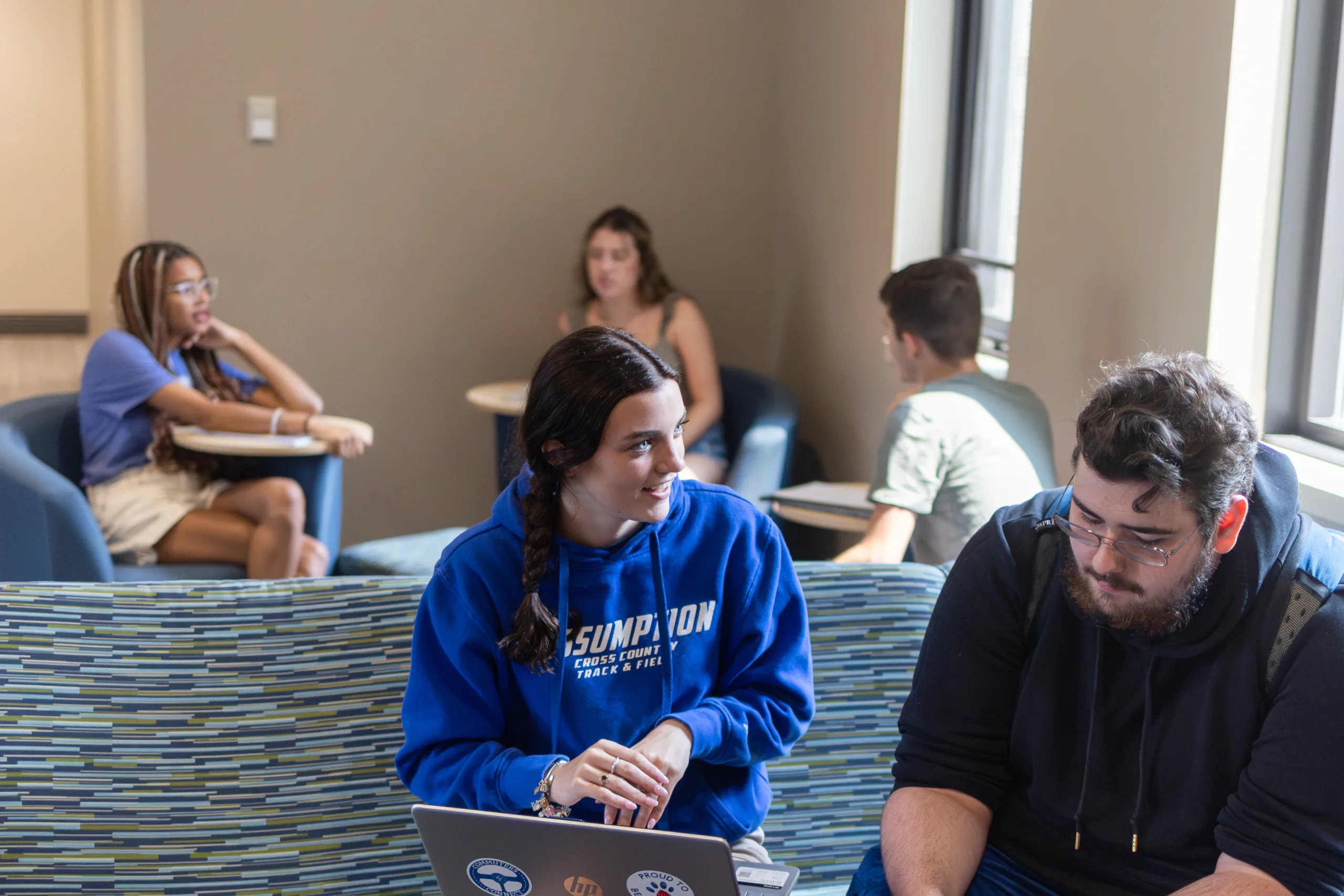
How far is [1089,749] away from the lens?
154 centimetres

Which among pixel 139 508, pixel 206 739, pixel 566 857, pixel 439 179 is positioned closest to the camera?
pixel 566 857

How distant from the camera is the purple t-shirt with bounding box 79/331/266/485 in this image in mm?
3396

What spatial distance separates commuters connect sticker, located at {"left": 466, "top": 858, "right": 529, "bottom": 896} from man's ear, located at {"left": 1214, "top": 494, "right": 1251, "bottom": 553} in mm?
838

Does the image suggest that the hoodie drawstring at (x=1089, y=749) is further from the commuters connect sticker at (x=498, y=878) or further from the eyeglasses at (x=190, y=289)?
the eyeglasses at (x=190, y=289)

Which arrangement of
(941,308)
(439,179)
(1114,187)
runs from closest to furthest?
(1114,187), (941,308), (439,179)

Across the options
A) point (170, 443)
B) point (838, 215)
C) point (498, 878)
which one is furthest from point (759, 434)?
point (498, 878)

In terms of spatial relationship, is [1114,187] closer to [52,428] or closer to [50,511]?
[50,511]

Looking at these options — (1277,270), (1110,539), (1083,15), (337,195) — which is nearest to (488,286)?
(337,195)

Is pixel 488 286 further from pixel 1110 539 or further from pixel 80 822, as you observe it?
pixel 1110 539

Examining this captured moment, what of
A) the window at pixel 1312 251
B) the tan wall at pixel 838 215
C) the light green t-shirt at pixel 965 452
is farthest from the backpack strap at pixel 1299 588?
the tan wall at pixel 838 215

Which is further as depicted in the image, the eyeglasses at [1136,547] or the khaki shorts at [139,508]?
the khaki shorts at [139,508]

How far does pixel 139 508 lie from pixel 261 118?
1759mm

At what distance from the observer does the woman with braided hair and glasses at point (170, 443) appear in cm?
337

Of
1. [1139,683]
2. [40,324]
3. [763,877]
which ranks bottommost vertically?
[40,324]
